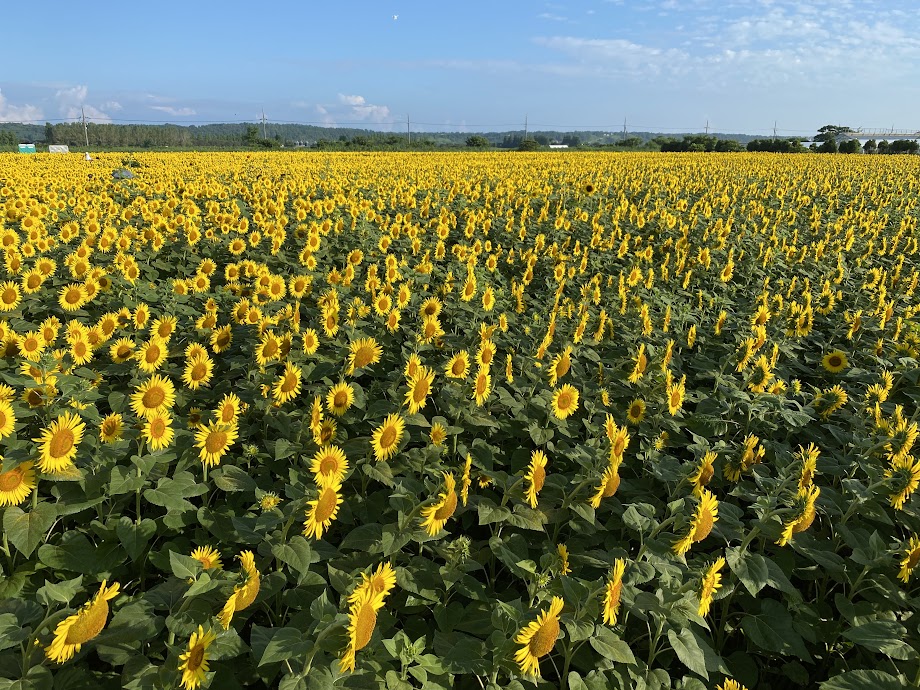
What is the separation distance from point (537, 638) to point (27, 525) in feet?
7.58

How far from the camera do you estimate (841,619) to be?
8.96 feet

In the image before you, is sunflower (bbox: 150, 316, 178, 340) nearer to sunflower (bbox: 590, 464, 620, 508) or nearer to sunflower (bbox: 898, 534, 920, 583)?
sunflower (bbox: 590, 464, 620, 508)

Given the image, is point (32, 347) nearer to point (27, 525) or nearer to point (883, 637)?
point (27, 525)

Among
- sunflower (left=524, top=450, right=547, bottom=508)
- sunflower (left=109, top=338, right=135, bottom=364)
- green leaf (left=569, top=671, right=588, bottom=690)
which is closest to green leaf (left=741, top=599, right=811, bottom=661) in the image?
green leaf (left=569, top=671, right=588, bottom=690)

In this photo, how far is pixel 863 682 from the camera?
6.40 ft

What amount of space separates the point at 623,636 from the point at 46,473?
2875 millimetres

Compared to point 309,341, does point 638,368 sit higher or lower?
lower

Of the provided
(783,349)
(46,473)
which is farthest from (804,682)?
(46,473)

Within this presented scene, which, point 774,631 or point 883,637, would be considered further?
point 774,631

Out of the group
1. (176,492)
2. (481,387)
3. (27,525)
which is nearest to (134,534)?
(176,492)

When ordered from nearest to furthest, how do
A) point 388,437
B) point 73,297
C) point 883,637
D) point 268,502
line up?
1. point 883,637
2. point 268,502
3. point 388,437
4. point 73,297

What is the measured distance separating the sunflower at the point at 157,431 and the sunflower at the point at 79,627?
3.70ft

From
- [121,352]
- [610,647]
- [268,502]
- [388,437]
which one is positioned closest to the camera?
[610,647]

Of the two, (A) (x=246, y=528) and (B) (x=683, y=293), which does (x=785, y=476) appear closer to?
(A) (x=246, y=528)
